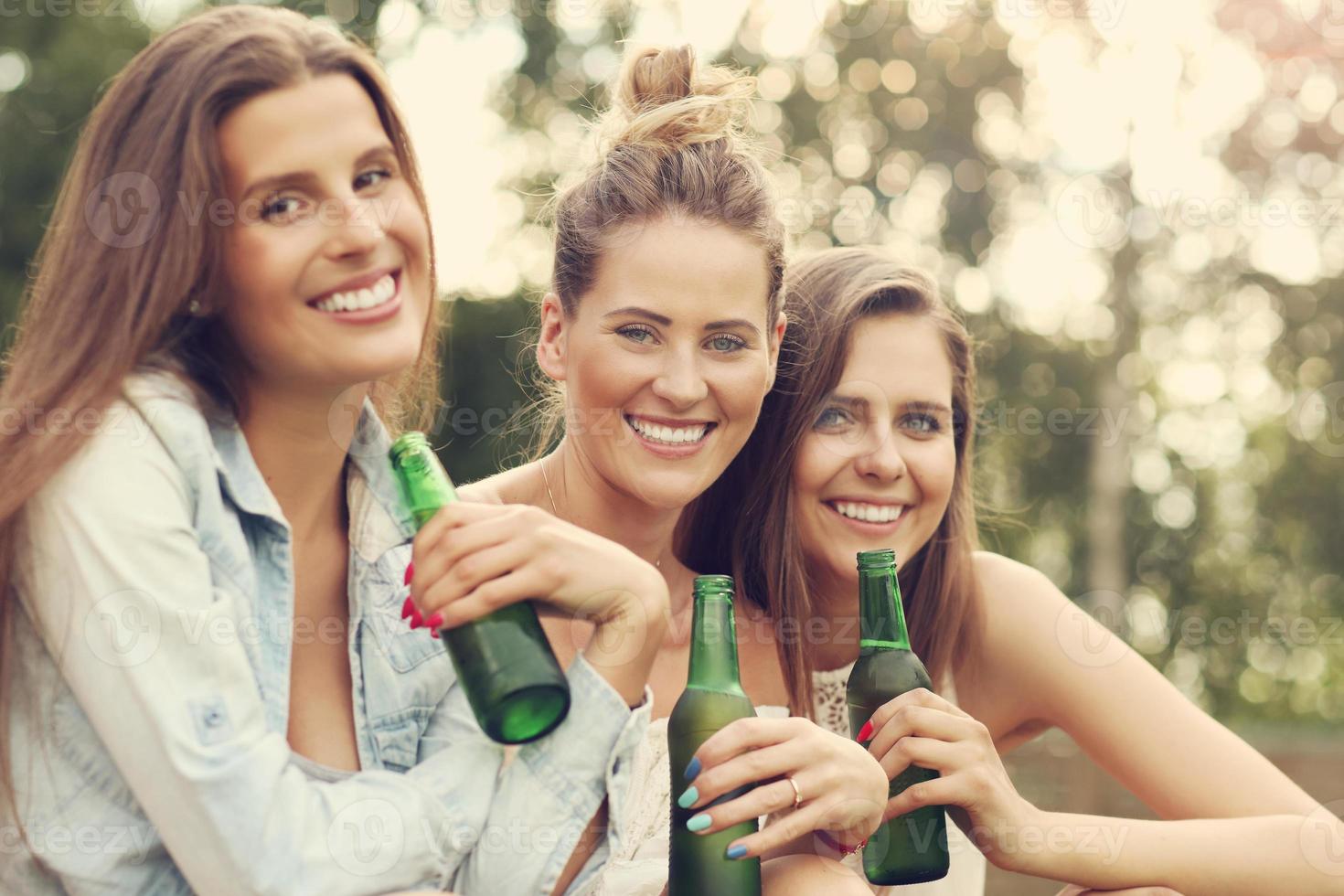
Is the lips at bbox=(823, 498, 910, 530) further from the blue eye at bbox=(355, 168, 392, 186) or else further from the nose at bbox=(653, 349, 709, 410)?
the blue eye at bbox=(355, 168, 392, 186)

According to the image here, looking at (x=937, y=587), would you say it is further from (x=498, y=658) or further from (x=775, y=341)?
(x=498, y=658)

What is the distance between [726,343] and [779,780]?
1.05m

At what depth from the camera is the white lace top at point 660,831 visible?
267 cm

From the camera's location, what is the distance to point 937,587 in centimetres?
316

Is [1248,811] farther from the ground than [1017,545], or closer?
farther from the ground

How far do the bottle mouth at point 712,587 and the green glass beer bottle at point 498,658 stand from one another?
0.92 feet

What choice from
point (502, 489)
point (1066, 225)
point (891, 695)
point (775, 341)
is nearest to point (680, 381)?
point (775, 341)

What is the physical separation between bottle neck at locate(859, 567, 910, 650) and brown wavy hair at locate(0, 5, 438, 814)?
116 centimetres

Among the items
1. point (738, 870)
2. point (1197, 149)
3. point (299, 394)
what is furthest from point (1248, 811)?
point (1197, 149)

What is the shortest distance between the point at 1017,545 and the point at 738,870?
43.2ft

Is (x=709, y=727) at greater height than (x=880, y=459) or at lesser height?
lesser

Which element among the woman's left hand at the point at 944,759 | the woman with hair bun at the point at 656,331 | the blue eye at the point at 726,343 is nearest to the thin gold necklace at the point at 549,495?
the woman with hair bun at the point at 656,331

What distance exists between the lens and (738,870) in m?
2.14

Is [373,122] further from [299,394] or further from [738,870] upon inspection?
[738,870]
